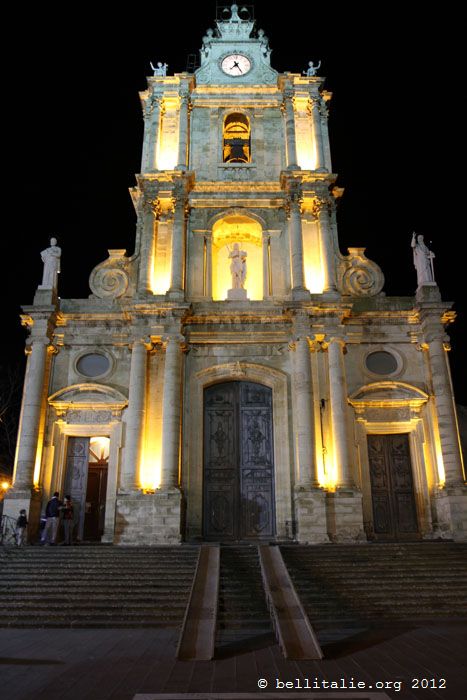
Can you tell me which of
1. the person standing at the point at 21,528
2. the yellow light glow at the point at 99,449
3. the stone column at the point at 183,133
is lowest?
the person standing at the point at 21,528

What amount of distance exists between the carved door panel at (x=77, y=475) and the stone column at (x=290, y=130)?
12566 millimetres

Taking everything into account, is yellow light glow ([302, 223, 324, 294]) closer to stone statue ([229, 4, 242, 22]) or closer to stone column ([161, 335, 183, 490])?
stone column ([161, 335, 183, 490])

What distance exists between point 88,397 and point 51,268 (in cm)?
497

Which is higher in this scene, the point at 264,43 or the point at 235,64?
the point at 264,43

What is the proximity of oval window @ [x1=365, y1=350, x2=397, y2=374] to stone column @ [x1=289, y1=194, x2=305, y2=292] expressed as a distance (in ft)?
11.0

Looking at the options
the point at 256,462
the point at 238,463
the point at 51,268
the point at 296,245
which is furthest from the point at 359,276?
the point at 51,268

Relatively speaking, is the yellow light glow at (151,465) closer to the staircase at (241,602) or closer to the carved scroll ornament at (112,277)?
the staircase at (241,602)

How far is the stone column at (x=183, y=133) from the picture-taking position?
21.2 m

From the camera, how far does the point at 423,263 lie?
19406 mm

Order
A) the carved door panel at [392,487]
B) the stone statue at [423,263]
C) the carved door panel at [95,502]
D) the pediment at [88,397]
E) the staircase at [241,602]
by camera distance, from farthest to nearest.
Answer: the stone statue at [423,263] < the pediment at [88,397] < the carved door panel at [95,502] < the carved door panel at [392,487] < the staircase at [241,602]

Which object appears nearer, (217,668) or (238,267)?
(217,668)

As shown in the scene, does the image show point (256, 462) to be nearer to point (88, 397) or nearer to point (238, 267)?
point (88, 397)

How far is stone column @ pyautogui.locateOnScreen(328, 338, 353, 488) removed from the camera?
54.8ft

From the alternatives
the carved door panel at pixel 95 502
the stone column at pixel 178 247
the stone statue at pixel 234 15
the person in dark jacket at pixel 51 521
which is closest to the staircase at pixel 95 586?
the person in dark jacket at pixel 51 521
